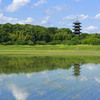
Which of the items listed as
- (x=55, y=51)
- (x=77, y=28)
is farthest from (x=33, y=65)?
(x=77, y=28)

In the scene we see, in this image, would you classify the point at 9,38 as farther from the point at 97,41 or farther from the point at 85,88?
the point at 85,88

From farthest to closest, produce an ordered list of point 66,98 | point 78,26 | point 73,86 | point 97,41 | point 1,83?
point 78,26
point 97,41
point 1,83
point 73,86
point 66,98

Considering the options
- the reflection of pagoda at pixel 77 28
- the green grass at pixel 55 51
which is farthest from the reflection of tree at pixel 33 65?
the reflection of pagoda at pixel 77 28

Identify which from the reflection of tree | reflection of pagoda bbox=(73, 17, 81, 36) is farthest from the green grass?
reflection of pagoda bbox=(73, 17, 81, 36)

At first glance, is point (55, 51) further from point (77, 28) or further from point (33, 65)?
point (77, 28)

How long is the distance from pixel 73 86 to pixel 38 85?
2318mm

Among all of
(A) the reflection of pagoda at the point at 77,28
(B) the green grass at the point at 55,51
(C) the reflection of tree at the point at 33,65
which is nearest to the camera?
(C) the reflection of tree at the point at 33,65

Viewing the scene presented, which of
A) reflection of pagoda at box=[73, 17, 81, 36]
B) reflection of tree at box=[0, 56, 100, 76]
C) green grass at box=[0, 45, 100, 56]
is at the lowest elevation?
green grass at box=[0, 45, 100, 56]

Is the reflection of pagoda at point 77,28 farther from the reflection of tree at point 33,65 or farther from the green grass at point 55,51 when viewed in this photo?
the reflection of tree at point 33,65

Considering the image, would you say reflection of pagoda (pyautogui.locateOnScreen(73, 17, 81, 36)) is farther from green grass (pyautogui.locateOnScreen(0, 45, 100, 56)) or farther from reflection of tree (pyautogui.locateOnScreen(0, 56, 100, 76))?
reflection of tree (pyautogui.locateOnScreen(0, 56, 100, 76))

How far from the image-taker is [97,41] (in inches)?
3494

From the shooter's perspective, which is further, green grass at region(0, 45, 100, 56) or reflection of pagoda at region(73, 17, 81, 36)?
reflection of pagoda at region(73, 17, 81, 36)

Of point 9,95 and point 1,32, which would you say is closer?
point 9,95

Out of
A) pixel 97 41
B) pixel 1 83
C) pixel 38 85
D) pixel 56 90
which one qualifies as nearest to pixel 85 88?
pixel 56 90
